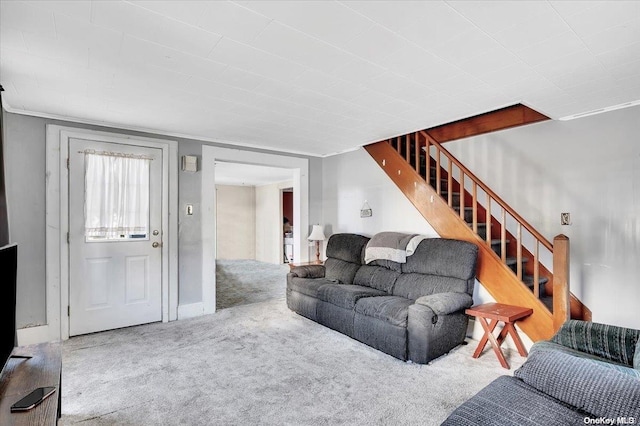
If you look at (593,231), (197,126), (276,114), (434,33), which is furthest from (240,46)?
(593,231)

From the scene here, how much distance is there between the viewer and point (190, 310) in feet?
13.7

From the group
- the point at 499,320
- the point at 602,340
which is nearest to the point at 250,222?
the point at 499,320

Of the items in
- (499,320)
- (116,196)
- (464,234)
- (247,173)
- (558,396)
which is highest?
(247,173)

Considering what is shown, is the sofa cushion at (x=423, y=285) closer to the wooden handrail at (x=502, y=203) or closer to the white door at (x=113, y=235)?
the wooden handrail at (x=502, y=203)

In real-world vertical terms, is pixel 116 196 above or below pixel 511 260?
above

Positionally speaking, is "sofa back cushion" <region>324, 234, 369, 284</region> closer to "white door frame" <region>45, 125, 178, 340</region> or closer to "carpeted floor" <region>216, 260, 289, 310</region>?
"carpeted floor" <region>216, 260, 289, 310</region>

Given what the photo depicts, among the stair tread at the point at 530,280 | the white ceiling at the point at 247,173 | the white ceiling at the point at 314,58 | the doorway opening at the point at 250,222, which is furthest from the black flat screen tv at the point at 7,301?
the doorway opening at the point at 250,222

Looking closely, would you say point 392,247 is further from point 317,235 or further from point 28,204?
point 28,204

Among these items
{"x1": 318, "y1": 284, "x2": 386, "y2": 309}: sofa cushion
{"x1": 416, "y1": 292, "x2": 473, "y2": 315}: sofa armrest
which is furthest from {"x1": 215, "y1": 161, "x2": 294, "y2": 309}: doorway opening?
{"x1": 416, "y1": 292, "x2": 473, "y2": 315}: sofa armrest

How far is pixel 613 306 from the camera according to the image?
9.54 ft

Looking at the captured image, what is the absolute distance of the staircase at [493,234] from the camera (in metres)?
2.90

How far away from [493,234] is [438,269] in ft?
3.03

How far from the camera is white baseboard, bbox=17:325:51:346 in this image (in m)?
3.26

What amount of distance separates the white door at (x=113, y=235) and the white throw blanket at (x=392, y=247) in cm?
254
